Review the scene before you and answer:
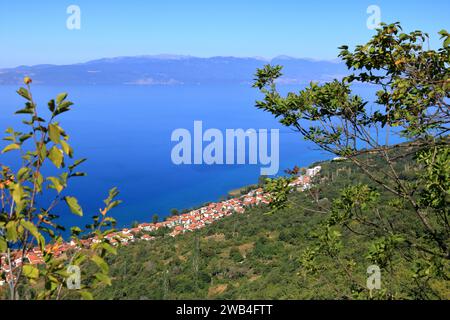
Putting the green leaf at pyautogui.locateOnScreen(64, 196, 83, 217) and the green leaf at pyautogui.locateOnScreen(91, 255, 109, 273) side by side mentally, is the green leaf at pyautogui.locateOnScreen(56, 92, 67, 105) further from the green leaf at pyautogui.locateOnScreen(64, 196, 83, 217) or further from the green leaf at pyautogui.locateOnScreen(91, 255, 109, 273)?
the green leaf at pyautogui.locateOnScreen(91, 255, 109, 273)

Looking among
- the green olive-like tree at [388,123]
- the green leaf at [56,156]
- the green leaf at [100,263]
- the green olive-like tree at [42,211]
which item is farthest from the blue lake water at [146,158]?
the green leaf at [56,156]

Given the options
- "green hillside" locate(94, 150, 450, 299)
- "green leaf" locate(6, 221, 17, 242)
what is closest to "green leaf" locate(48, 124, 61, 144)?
"green leaf" locate(6, 221, 17, 242)

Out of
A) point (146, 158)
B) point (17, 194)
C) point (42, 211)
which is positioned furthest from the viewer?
point (146, 158)

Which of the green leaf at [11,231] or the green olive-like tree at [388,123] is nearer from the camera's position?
the green leaf at [11,231]

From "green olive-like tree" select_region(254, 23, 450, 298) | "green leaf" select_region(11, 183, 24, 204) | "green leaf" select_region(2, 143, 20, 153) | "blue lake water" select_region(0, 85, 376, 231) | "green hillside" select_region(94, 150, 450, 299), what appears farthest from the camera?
"blue lake water" select_region(0, 85, 376, 231)

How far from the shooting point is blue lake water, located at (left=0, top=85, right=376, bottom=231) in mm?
54812

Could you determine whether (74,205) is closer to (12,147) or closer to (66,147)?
(66,147)

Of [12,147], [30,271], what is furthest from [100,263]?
[12,147]

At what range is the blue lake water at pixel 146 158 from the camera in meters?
54.8

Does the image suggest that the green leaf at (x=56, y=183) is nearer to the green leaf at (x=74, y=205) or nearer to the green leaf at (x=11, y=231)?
the green leaf at (x=74, y=205)

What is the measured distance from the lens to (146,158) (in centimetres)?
7562
